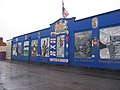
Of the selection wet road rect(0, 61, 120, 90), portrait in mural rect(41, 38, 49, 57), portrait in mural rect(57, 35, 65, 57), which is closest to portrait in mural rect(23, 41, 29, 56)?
portrait in mural rect(41, 38, 49, 57)

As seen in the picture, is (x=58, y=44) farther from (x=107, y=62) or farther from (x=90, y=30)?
(x=107, y=62)

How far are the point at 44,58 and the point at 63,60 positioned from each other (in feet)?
21.9

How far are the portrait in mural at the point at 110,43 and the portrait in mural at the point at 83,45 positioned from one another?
2.12m

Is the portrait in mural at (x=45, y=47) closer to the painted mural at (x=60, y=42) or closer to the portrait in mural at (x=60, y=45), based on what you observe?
the painted mural at (x=60, y=42)

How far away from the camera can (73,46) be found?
30.0 m

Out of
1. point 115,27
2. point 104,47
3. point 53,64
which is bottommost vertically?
point 53,64

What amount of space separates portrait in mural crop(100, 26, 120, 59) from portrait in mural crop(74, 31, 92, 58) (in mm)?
2120

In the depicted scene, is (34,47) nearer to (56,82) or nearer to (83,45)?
(83,45)

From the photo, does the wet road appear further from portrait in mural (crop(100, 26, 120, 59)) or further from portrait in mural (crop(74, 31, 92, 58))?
portrait in mural (crop(74, 31, 92, 58))

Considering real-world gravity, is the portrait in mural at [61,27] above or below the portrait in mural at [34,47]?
above

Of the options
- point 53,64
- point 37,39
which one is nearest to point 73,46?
point 53,64

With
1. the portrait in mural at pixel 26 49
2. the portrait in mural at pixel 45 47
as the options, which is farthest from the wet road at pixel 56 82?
the portrait in mural at pixel 26 49

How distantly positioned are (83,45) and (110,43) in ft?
15.9

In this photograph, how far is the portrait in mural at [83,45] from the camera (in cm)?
2647
